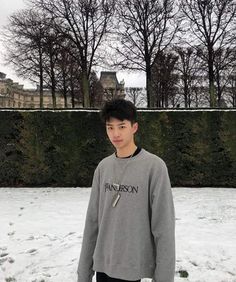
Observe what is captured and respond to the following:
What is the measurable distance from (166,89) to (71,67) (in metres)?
10.4

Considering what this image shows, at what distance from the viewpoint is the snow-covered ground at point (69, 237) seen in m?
5.59

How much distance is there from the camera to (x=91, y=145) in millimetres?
14227

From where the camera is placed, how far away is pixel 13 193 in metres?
12.8

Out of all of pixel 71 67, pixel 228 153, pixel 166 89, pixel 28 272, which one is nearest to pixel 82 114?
pixel 228 153

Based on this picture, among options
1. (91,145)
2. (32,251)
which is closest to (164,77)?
(91,145)

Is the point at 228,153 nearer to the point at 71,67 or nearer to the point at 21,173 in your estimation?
the point at 21,173

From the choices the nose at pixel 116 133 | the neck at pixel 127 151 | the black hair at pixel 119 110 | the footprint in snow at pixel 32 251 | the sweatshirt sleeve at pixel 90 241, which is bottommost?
the footprint in snow at pixel 32 251

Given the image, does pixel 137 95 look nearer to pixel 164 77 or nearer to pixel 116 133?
pixel 164 77

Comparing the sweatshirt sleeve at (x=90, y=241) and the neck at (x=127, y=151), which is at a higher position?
the neck at (x=127, y=151)

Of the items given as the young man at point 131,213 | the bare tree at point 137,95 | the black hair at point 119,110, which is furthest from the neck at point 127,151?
the bare tree at point 137,95

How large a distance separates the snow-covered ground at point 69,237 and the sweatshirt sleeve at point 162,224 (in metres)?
2.96

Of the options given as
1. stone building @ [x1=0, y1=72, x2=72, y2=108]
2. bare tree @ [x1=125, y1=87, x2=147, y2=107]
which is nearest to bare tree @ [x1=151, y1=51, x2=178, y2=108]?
bare tree @ [x1=125, y1=87, x2=147, y2=107]

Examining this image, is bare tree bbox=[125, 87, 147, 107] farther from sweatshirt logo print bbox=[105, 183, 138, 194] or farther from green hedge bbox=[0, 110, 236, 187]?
sweatshirt logo print bbox=[105, 183, 138, 194]

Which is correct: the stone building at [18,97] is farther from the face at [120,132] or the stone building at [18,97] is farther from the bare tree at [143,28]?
the face at [120,132]
